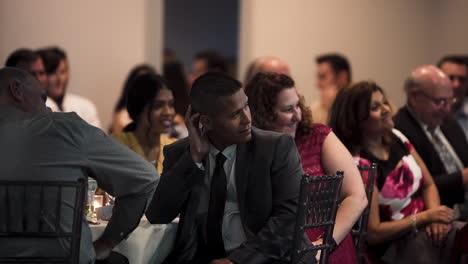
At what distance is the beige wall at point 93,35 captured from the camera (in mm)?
7230

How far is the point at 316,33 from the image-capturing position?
341 inches

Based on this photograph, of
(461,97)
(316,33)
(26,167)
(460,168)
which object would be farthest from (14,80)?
(316,33)

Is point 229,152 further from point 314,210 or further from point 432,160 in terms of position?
point 432,160

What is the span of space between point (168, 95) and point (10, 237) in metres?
2.04

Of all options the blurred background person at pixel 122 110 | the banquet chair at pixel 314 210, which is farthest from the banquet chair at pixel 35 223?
the blurred background person at pixel 122 110

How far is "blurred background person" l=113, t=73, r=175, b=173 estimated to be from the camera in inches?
186

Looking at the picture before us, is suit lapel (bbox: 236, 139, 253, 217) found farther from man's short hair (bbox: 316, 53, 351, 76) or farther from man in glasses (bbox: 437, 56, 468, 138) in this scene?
man's short hair (bbox: 316, 53, 351, 76)

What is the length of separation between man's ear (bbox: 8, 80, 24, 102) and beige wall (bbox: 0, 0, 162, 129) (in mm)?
4109

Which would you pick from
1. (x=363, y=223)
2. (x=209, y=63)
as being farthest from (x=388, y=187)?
(x=209, y=63)

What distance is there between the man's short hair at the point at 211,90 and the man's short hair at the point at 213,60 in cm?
535

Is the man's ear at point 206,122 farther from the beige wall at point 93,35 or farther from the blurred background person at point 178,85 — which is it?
the beige wall at point 93,35

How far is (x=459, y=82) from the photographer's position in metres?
7.45

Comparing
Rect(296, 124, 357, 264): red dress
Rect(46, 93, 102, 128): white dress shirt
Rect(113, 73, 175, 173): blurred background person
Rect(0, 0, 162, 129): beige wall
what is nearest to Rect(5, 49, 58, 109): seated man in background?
Rect(46, 93, 102, 128): white dress shirt

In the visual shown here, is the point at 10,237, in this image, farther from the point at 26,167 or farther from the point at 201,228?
the point at 201,228
